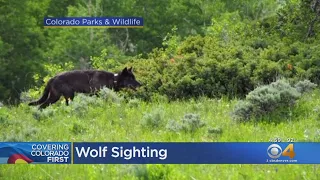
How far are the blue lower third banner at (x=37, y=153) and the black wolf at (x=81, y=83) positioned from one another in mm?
7444

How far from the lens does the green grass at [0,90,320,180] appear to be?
866cm

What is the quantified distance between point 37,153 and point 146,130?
3.57m

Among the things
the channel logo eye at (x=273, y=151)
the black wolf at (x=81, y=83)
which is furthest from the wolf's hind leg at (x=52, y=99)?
the channel logo eye at (x=273, y=151)

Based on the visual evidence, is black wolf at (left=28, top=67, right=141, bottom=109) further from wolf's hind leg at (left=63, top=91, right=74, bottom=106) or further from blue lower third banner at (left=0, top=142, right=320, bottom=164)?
blue lower third banner at (left=0, top=142, right=320, bottom=164)

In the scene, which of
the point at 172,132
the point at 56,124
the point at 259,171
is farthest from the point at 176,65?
the point at 259,171

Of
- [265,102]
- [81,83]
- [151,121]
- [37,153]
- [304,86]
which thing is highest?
[81,83]

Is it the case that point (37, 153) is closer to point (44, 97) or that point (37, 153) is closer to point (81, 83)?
point (44, 97)

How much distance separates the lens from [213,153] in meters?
7.93

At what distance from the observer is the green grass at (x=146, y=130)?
8664mm

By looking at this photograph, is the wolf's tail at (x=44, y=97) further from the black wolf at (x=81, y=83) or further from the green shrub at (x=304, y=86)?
the green shrub at (x=304, y=86)

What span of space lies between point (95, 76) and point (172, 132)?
18.9 feet

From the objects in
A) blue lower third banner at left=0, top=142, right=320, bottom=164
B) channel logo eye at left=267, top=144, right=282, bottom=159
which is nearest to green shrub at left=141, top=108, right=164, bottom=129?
blue lower third banner at left=0, top=142, right=320, bottom=164

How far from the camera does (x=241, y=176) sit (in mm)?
8594

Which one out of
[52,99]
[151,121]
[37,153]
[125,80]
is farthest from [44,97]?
[37,153]
